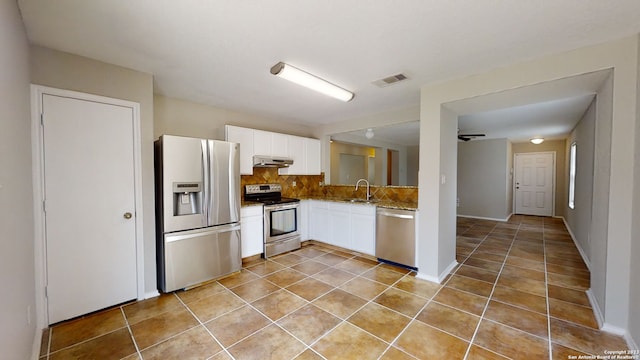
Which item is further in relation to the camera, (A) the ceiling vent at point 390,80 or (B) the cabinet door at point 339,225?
(B) the cabinet door at point 339,225

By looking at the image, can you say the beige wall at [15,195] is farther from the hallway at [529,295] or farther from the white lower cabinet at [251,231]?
the hallway at [529,295]

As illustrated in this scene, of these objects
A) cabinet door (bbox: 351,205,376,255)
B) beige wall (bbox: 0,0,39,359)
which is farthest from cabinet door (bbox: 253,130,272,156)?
beige wall (bbox: 0,0,39,359)

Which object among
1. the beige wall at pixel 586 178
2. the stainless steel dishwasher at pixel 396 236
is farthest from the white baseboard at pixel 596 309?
the stainless steel dishwasher at pixel 396 236

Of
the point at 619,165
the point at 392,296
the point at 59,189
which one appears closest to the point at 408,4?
the point at 619,165

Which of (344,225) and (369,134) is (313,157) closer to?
(369,134)

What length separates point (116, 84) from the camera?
7.91 feet

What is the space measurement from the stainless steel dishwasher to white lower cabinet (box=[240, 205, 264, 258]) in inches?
71.7

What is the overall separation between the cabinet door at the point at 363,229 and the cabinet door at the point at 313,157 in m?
1.36

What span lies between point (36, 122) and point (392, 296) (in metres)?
3.67

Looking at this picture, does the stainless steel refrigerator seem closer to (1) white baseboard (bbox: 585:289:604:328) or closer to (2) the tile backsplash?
(2) the tile backsplash

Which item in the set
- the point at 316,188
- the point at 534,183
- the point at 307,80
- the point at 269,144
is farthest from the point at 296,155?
the point at 534,183

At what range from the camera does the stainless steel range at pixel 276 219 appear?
3.95 meters

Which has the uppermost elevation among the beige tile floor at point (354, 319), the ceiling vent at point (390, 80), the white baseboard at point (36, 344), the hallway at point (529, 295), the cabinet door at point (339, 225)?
the ceiling vent at point (390, 80)

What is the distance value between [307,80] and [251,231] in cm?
234
